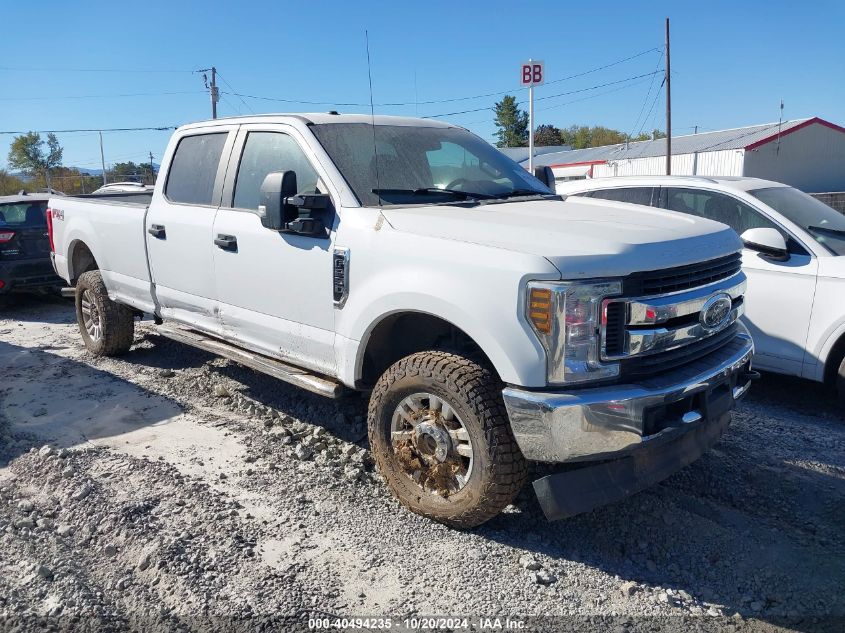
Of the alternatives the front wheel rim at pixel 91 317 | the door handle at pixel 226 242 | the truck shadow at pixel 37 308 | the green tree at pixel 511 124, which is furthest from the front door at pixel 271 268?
the green tree at pixel 511 124

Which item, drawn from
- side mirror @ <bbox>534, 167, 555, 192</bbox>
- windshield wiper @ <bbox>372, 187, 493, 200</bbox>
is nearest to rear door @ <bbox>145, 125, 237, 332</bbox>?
windshield wiper @ <bbox>372, 187, 493, 200</bbox>

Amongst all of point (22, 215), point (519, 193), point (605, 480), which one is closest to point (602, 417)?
point (605, 480)

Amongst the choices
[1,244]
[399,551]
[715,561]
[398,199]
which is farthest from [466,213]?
[1,244]

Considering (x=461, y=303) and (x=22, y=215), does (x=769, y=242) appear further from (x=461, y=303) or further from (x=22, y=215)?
(x=22, y=215)

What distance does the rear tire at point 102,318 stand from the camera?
6.50 meters

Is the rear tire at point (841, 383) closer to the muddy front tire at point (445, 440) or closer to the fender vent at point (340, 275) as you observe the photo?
the muddy front tire at point (445, 440)

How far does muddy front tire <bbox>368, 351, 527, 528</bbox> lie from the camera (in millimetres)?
3184

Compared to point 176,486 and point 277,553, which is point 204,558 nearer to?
point 277,553

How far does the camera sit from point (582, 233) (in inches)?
127

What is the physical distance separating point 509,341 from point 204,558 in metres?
1.75

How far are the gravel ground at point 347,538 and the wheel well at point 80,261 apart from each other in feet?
7.41

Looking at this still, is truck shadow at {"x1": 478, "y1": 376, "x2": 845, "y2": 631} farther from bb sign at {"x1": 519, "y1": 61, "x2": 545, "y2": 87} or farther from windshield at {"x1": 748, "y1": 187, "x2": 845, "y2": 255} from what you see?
bb sign at {"x1": 519, "y1": 61, "x2": 545, "y2": 87}

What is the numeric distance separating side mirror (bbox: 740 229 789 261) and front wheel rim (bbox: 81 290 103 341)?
5709 mm

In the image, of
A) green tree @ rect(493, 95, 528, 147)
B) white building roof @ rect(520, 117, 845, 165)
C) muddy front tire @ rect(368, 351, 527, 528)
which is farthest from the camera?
green tree @ rect(493, 95, 528, 147)
